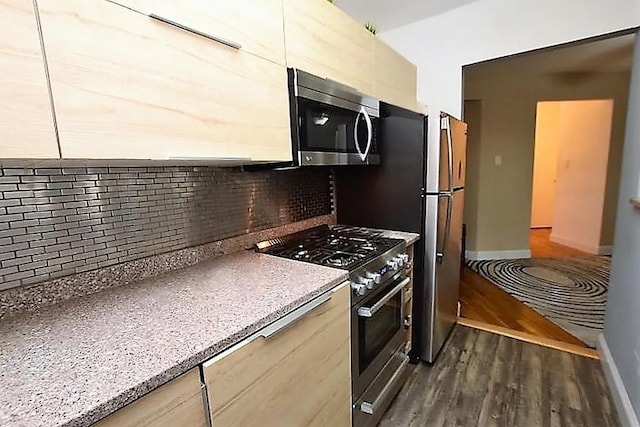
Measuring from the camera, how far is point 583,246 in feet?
15.1

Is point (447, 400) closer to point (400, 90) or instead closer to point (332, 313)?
point (332, 313)

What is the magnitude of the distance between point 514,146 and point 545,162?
239cm

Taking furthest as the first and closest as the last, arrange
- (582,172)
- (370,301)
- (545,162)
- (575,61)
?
(545,162)
(582,172)
(575,61)
(370,301)

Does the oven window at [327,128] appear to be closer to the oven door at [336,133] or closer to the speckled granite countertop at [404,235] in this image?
the oven door at [336,133]

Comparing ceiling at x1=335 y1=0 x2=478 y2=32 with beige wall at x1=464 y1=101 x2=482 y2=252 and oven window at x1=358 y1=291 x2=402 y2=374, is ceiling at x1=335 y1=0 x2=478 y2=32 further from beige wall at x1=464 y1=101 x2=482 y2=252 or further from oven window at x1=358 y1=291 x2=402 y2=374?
beige wall at x1=464 y1=101 x2=482 y2=252

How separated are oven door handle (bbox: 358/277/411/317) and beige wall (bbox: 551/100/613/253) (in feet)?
13.7

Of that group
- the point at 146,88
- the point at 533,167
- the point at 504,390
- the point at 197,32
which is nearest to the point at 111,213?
the point at 146,88

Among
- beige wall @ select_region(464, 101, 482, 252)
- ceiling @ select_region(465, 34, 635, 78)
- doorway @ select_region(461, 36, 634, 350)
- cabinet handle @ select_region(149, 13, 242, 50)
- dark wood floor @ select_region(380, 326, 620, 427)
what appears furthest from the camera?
beige wall @ select_region(464, 101, 482, 252)

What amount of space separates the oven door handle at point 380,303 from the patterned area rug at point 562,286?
5.40 feet

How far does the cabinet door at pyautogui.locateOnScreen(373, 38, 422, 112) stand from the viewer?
5.71ft

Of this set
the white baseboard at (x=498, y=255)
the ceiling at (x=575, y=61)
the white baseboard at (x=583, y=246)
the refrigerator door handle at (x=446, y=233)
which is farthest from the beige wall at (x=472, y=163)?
the refrigerator door handle at (x=446, y=233)

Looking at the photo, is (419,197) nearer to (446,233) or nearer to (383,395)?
(446,233)

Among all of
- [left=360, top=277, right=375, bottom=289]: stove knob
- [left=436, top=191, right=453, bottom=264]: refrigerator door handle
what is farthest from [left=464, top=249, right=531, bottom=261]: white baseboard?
[left=360, top=277, right=375, bottom=289]: stove knob

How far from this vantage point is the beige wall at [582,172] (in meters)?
4.29
